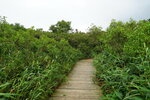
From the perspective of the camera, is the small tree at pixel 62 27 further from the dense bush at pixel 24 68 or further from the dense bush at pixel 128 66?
the dense bush at pixel 24 68

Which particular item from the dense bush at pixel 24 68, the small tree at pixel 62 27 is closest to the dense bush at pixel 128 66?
the dense bush at pixel 24 68

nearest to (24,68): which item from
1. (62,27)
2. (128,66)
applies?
(128,66)

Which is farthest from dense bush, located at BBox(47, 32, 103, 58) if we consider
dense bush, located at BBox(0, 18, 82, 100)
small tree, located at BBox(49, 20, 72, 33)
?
small tree, located at BBox(49, 20, 72, 33)

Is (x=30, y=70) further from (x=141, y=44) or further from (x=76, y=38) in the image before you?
(x=76, y=38)

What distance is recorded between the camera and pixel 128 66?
9.70ft

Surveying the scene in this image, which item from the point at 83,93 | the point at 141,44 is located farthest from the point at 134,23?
the point at 83,93

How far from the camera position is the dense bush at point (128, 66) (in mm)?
1562

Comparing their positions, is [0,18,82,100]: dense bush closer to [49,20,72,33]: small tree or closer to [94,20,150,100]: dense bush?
[94,20,150,100]: dense bush

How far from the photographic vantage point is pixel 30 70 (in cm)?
283

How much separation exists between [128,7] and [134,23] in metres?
2.50

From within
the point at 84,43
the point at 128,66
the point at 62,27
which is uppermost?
the point at 62,27

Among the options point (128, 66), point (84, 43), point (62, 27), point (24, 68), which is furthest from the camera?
point (62, 27)

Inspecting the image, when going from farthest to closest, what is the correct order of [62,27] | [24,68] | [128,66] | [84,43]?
[62,27], [84,43], [128,66], [24,68]

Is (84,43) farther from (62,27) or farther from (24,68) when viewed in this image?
(62,27)
